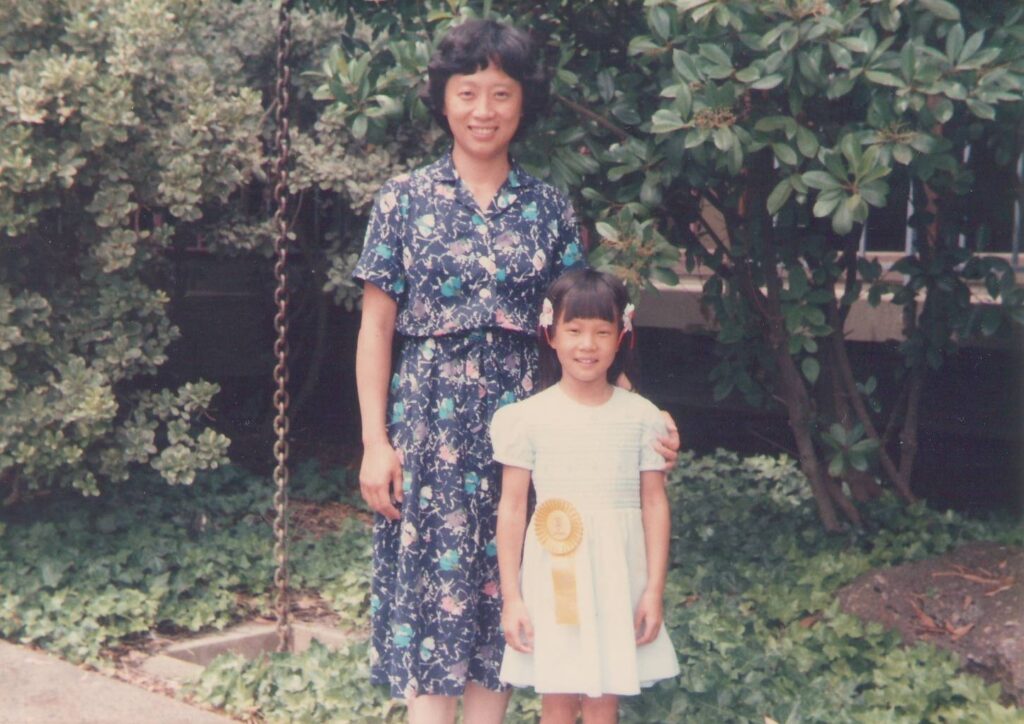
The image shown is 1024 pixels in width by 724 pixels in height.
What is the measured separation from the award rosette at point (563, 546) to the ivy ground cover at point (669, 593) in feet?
2.97

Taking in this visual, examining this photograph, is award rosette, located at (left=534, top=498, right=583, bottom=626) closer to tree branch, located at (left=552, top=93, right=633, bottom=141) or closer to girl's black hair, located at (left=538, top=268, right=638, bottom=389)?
girl's black hair, located at (left=538, top=268, right=638, bottom=389)

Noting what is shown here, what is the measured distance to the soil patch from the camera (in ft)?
12.6

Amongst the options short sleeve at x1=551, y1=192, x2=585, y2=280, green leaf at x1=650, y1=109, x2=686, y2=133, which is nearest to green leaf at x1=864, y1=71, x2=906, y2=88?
green leaf at x1=650, y1=109, x2=686, y2=133

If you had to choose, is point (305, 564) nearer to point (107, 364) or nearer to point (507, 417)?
point (107, 364)

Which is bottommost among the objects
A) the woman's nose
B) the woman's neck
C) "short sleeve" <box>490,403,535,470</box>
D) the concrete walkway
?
the concrete walkway

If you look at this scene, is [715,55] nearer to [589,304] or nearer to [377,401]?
[589,304]

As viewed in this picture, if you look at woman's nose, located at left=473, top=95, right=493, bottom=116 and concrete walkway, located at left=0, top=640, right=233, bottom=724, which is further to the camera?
concrete walkway, located at left=0, top=640, right=233, bottom=724

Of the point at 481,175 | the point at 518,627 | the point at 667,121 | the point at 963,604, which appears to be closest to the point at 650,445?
the point at 518,627

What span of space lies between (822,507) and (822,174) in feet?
6.09

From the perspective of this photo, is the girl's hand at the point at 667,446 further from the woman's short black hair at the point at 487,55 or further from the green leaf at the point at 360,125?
the green leaf at the point at 360,125

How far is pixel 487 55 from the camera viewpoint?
3029 millimetres

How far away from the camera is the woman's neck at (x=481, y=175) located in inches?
122

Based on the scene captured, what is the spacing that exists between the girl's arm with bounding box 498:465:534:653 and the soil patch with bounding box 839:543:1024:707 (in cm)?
163

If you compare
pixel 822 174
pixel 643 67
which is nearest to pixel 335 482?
pixel 643 67
